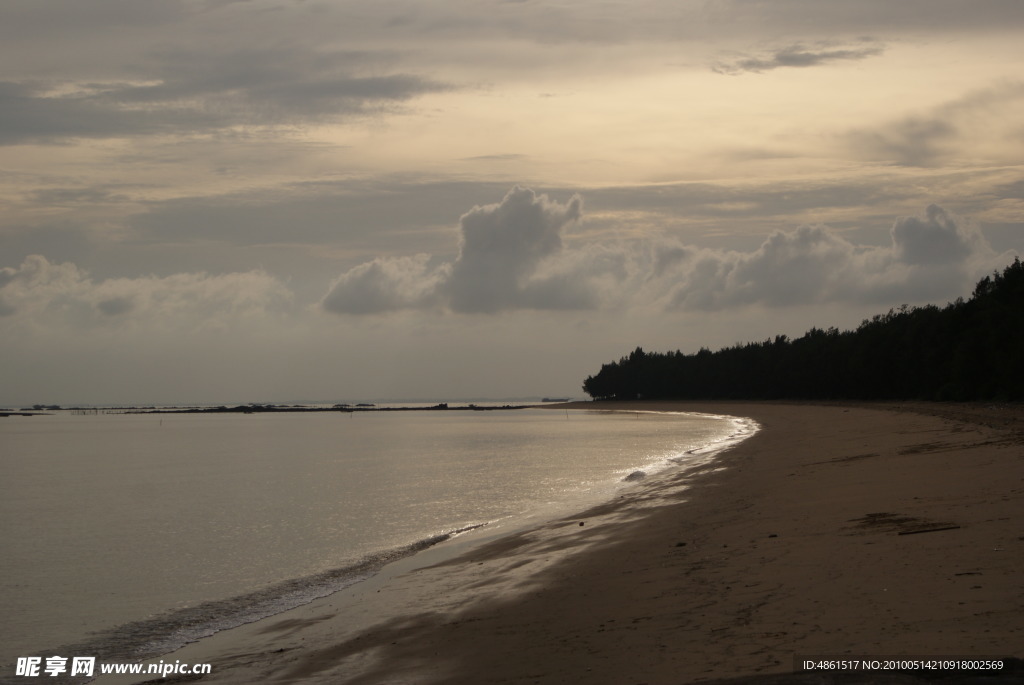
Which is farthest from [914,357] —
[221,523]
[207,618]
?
[207,618]

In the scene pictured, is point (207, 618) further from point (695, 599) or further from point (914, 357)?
point (914, 357)

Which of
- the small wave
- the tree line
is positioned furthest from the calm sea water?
the tree line

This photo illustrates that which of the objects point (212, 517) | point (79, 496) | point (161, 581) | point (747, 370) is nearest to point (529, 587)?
point (161, 581)

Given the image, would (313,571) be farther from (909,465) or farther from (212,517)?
(909,465)

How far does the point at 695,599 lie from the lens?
1248 centimetres

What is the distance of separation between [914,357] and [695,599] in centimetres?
11610

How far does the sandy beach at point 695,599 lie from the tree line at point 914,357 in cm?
6947

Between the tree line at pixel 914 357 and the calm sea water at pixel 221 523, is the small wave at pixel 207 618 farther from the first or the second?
the tree line at pixel 914 357

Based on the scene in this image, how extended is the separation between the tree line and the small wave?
2984 inches

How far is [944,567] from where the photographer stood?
1184 centimetres

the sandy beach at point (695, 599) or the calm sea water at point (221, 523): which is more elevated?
the sandy beach at point (695, 599)

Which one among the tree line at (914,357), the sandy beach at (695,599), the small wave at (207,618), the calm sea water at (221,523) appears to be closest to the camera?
the sandy beach at (695,599)

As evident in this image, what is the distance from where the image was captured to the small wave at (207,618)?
1439 cm

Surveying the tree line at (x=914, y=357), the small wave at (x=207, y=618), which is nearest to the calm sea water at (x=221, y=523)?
the small wave at (x=207, y=618)
